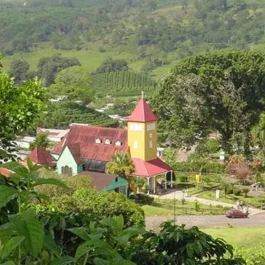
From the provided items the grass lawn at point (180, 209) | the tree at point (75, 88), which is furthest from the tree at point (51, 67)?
the grass lawn at point (180, 209)

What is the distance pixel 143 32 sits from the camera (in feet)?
319

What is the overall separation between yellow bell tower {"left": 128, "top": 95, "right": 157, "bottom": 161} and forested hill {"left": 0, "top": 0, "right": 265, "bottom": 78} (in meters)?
54.0

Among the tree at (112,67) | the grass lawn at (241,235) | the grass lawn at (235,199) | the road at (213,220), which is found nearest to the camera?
the grass lawn at (241,235)

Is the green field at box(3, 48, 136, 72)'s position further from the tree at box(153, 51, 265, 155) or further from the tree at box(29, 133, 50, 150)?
the tree at box(153, 51, 265, 155)

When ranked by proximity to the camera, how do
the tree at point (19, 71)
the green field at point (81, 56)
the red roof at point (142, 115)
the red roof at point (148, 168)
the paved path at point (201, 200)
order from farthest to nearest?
the green field at point (81, 56)
the tree at point (19, 71)
the red roof at point (142, 115)
the red roof at point (148, 168)
the paved path at point (201, 200)

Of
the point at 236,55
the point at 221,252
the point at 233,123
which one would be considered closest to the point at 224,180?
the point at 233,123

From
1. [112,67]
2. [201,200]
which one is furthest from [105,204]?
[112,67]

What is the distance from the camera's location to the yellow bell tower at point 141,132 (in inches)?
995

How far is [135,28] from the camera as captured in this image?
104625 mm

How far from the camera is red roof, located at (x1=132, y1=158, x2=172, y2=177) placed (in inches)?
973

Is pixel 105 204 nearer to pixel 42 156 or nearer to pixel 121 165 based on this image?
pixel 121 165

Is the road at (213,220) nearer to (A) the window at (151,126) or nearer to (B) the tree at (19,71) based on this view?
(A) the window at (151,126)

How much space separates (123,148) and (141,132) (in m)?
0.97

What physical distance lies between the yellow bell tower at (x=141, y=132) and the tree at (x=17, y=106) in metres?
17.3
